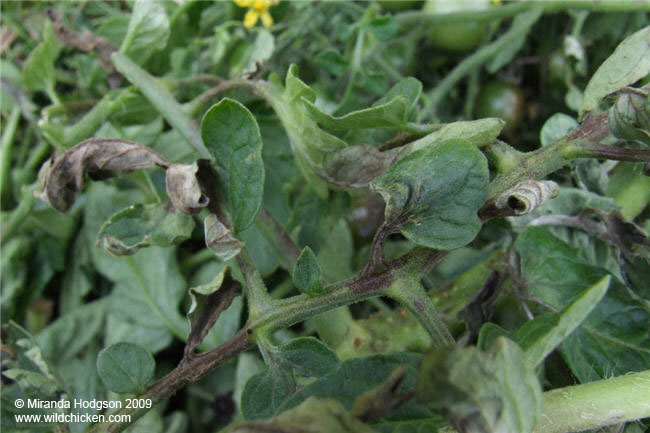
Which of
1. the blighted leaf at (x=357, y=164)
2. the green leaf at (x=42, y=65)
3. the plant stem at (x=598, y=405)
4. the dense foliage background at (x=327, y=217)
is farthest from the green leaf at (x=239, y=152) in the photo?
the green leaf at (x=42, y=65)

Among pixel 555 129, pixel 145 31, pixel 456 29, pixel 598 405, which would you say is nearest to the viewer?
pixel 598 405

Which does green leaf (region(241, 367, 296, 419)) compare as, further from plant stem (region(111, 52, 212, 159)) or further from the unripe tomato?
the unripe tomato

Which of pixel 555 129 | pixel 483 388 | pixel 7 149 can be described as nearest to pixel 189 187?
pixel 483 388

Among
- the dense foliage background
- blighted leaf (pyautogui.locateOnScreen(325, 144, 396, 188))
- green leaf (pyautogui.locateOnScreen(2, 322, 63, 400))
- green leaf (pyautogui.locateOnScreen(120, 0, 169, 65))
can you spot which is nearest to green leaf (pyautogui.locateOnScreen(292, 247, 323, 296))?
the dense foliage background

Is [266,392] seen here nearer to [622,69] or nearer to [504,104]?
[622,69]

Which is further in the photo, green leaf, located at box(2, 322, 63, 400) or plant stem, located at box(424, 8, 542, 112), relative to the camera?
plant stem, located at box(424, 8, 542, 112)

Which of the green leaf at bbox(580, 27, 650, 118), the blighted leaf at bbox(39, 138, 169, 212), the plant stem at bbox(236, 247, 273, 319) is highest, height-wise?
the green leaf at bbox(580, 27, 650, 118)

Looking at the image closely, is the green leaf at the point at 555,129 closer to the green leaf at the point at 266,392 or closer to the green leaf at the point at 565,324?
the green leaf at the point at 565,324
